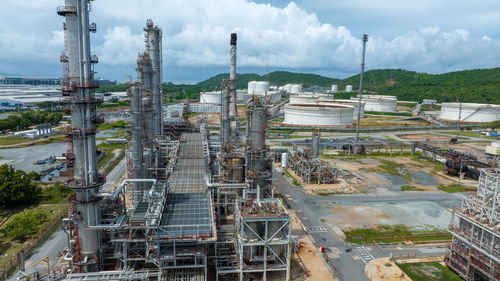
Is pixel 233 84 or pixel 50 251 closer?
pixel 50 251

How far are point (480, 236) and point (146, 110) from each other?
4216cm

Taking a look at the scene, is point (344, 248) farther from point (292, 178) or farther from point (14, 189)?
point (14, 189)

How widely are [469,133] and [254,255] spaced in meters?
141

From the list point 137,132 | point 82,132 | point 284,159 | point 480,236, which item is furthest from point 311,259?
point 284,159

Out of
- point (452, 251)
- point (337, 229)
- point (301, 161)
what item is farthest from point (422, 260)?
point (301, 161)

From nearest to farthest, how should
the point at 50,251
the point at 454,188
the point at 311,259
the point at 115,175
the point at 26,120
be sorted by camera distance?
the point at 311,259
the point at 50,251
the point at 454,188
the point at 115,175
the point at 26,120

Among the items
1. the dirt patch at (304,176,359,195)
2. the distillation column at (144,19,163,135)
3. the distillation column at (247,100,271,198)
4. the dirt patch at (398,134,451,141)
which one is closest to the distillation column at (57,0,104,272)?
the distillation column at (247,100,271,198)

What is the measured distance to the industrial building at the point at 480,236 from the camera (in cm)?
2912

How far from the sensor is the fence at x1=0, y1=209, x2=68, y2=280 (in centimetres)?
3139

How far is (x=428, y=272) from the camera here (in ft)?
111

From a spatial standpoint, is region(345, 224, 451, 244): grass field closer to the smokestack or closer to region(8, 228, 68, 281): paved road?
the smokestack

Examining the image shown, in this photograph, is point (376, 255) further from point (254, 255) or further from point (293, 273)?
point (254, 255)

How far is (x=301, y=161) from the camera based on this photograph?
6738 centimetres

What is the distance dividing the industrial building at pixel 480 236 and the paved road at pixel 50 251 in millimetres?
42828
